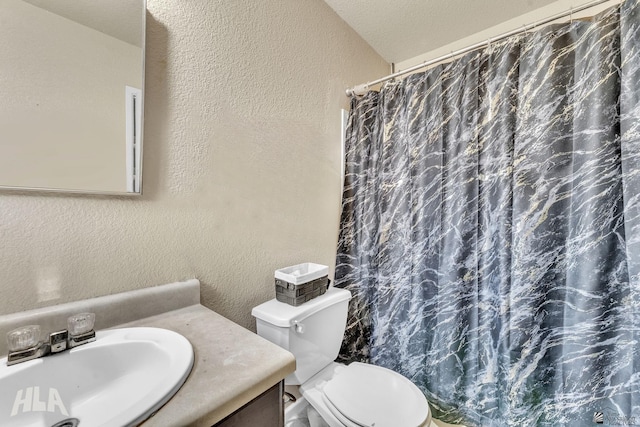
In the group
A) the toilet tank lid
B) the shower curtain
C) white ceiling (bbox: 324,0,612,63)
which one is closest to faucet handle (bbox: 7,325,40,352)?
the toilet tank lid

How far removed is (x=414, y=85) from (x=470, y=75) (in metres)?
0.29

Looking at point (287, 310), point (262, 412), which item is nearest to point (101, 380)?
point (262, 412)

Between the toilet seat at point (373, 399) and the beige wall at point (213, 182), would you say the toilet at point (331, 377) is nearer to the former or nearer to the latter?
the toilet seat at point (373, 399)

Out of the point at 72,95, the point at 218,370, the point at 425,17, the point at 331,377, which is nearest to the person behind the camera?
the point at 218,370

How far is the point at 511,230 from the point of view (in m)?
1.25

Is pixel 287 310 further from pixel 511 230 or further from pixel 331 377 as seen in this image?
pixel 511 230

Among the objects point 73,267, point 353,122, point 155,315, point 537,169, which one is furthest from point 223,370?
point 353,122

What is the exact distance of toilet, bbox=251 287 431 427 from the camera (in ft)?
3.33

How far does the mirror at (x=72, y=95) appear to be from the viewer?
0.69 meters

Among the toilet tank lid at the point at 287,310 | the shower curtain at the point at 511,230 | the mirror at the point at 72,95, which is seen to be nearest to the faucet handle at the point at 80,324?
the mirror at the point at 72,95

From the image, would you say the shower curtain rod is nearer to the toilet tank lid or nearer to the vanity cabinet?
the toilet tank lid

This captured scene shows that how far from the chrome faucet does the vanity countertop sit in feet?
0.44

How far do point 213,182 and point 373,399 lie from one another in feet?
3.65

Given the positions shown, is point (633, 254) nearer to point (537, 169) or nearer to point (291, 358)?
point (537, 169)
